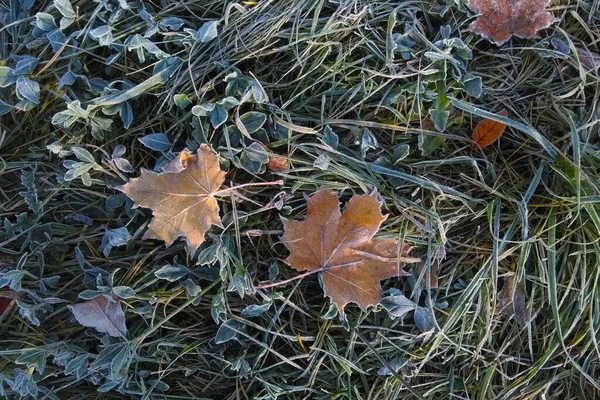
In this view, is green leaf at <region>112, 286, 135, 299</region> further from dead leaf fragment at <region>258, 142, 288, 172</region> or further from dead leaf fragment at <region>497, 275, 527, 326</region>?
dead leaf fragment at <region>497, 275, 527, 326</region>

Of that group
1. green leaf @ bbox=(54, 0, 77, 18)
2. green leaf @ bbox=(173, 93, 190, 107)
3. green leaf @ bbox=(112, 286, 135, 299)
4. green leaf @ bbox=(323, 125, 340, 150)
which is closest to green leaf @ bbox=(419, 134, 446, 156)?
green leaf @ bbox=(323, 125, 340, 150)

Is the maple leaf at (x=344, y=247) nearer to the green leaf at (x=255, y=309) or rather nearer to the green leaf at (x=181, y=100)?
the green leaf at (x=255, y=309)

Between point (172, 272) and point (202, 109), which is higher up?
point (202, 109)

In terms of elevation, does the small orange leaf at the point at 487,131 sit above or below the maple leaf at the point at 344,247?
above

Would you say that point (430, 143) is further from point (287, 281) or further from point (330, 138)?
point (287, 281)

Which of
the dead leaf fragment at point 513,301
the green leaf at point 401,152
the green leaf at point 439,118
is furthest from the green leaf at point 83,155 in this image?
the dead leaf fragment at point 513,301

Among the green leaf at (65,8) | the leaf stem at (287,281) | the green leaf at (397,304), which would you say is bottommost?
the green leaf at (397,304)

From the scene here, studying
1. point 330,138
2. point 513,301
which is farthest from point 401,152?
point 513,301
